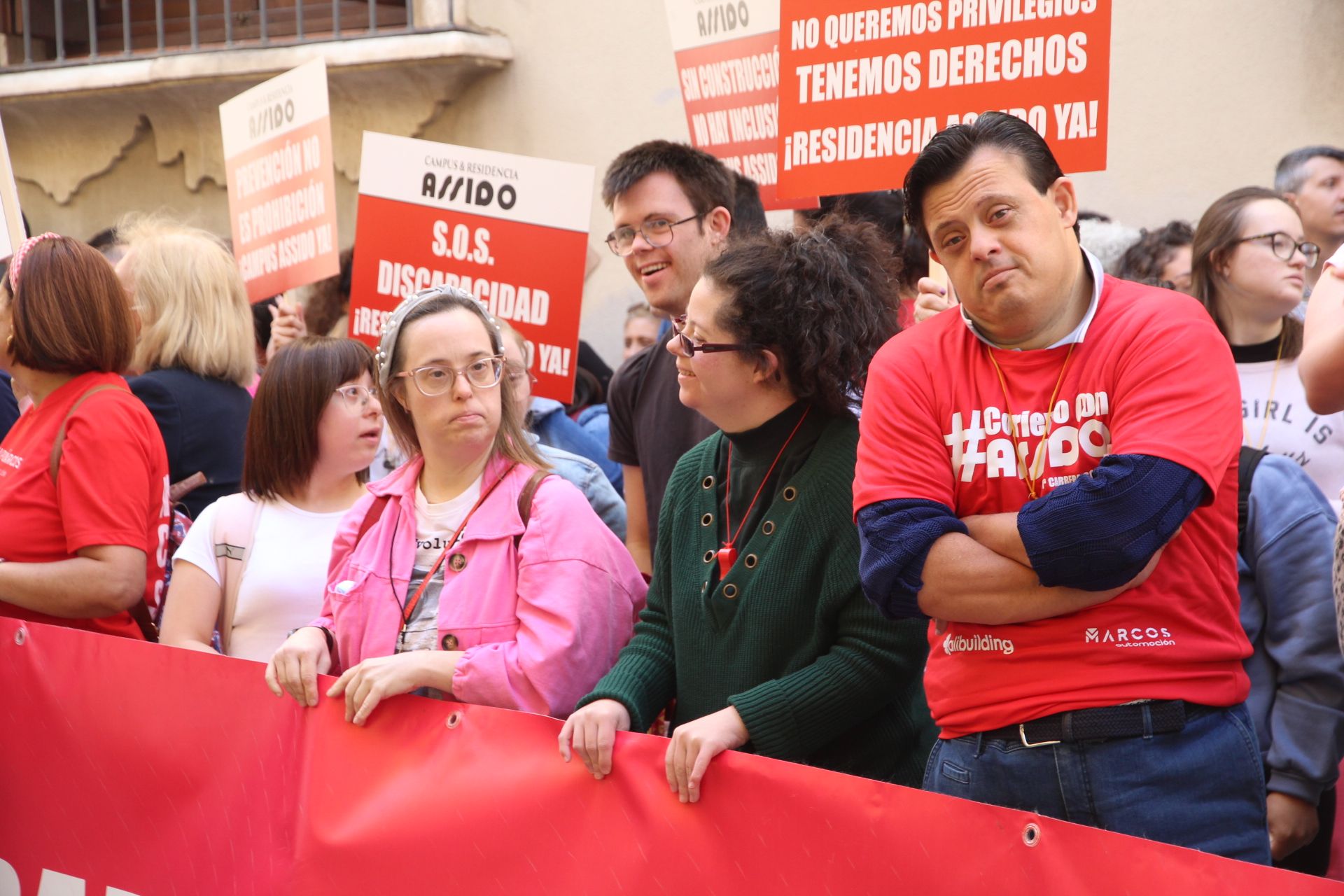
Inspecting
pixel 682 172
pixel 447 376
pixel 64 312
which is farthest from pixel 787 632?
pixel 64 312

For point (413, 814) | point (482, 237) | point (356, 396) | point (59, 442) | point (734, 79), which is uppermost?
point (734, 79)

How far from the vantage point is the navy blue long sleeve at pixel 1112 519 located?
202 centimetres

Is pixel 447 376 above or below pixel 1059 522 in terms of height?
above

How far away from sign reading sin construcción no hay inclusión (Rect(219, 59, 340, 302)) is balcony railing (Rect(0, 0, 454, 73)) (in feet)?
9.24

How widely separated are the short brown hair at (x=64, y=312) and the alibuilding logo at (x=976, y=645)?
2.39 metres

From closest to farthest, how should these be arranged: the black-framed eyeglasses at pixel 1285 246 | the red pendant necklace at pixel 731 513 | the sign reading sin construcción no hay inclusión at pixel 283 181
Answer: the red pendant necklace at pixel 731 513 < the black-framed eyeglasses at pixel 1285 246 < the sign reading sin construcción no hay inclusión at pixel 283 181

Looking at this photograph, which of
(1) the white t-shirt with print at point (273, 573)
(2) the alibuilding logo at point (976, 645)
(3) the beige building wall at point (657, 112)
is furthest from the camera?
(3) the beige building wall at point (657, 112)

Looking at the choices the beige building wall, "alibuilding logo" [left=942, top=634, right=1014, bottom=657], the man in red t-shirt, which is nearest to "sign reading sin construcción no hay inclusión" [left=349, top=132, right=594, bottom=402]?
the man in red t-shirt

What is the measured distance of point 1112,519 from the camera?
2.02m

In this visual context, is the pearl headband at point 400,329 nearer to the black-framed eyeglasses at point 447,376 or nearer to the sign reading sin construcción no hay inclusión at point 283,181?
the black-framed eyeglasses at point 447,376

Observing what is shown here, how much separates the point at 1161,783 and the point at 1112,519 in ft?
1.30

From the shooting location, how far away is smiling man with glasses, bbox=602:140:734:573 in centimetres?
385

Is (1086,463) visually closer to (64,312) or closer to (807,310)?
(807,310)

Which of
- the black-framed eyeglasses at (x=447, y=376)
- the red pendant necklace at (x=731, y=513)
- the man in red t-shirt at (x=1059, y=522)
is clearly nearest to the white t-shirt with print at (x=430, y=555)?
the black-framed eyeglasses at (x=447, y=376)
